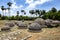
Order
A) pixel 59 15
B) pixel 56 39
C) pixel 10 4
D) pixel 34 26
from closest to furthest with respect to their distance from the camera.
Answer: pixel 56 39 → pixel 34 26 → pixel 59 15 → pixel 10 4

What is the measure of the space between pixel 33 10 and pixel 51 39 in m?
67.1

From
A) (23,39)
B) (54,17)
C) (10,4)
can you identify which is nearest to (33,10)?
(10,4)

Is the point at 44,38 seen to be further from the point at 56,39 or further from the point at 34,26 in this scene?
the point at 34,26

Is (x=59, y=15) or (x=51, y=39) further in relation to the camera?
(x=59, y=15)

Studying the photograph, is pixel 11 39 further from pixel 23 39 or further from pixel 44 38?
pixel 44 38

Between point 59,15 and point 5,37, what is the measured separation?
35.9 metres

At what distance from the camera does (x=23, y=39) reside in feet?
63.2

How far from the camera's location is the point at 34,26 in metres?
24.3

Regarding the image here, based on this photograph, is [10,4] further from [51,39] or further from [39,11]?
[51,39]

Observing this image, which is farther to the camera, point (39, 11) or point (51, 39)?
point (39, 11)

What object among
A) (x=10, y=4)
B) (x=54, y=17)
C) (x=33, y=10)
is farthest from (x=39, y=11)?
(x=54, y=17)

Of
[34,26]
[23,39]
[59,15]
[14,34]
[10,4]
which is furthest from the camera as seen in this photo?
[10,4]

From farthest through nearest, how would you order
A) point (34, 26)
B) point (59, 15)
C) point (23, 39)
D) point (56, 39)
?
1. point (59, 15)
2. point (34, 26)
3. point (23, 39)
4. point (56, 39)

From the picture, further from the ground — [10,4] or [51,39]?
[10,4]
